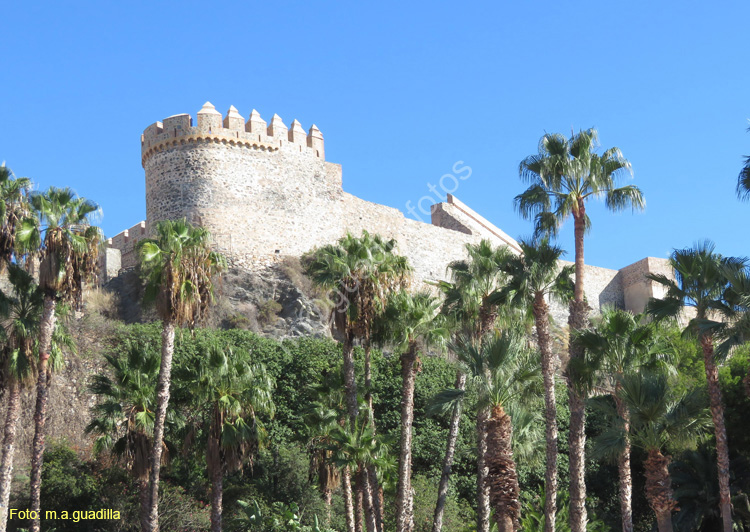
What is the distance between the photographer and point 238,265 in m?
36.2

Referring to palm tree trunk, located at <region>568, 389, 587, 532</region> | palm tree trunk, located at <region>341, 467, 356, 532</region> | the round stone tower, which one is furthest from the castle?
palm tree trunk, located at <region>568, 389, 587, 532</region>

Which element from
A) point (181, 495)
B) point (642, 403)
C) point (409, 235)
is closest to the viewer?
point (642, 403)

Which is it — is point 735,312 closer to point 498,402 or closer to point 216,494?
point 498,402

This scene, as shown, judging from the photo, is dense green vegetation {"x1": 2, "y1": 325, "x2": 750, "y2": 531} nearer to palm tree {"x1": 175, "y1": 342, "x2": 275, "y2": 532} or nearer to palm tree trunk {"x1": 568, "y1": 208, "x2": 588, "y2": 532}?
palm tree {"x1": 175, "y1": 342, "x2": 275, "y2": 532}

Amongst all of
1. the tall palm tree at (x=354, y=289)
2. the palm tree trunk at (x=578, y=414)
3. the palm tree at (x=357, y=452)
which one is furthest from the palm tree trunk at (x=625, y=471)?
the tall palm tree at (x=354, y=289)

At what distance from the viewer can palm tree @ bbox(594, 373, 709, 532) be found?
18.7 metres

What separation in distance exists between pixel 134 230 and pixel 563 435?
18621 millimetres

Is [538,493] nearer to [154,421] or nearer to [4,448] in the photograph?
[154,421]

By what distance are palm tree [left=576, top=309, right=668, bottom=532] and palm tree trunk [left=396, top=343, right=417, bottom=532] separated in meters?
4.70

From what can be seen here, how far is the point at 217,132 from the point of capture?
3712 centimetres

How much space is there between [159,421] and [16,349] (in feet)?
11.4

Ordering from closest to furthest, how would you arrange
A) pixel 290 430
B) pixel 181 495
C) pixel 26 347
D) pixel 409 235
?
pixel 26 347
pixel 181 495
pixel 290 430
pixel 409 235

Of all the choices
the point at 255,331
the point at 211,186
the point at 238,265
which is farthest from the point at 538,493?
the point at 211,186

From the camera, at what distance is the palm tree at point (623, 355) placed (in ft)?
66.4
